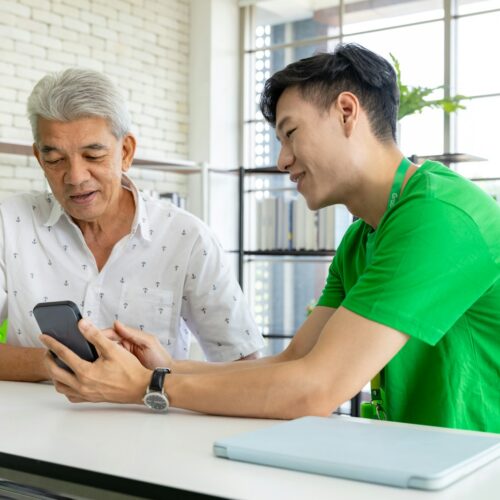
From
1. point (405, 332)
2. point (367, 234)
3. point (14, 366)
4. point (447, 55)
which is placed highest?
point (447, 55)

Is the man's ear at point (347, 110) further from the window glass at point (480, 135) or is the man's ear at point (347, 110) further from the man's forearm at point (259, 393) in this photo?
the window glass at point (480, 135)

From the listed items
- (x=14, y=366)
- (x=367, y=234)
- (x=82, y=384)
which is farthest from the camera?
(x=14, y=366)

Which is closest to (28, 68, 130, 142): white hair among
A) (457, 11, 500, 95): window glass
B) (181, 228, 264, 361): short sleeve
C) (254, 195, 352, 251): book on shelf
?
(181, 228, 264, 361): short sleeve

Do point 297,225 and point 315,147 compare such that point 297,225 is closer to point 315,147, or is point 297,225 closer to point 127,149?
point 127,149

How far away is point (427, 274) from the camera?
1.36 metres

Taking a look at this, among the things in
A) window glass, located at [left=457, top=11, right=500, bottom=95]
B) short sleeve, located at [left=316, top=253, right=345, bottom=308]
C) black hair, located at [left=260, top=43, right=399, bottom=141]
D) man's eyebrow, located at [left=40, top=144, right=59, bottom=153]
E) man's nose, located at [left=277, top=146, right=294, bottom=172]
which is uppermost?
window glass, located at [left=457, top=11, right=500, bottom=95]

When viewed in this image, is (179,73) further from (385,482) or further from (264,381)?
(385,482)

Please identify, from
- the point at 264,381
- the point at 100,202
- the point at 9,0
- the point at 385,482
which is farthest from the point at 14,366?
the point at 9,0

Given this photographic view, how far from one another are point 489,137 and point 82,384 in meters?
4.96

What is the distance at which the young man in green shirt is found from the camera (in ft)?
4.48

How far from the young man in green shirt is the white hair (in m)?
0.56

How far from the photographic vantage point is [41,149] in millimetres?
2174

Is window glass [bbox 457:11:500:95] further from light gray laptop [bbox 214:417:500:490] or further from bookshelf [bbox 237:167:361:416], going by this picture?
light gray laptop [bbox 214:417:500:490]

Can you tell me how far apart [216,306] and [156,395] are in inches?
31.4
